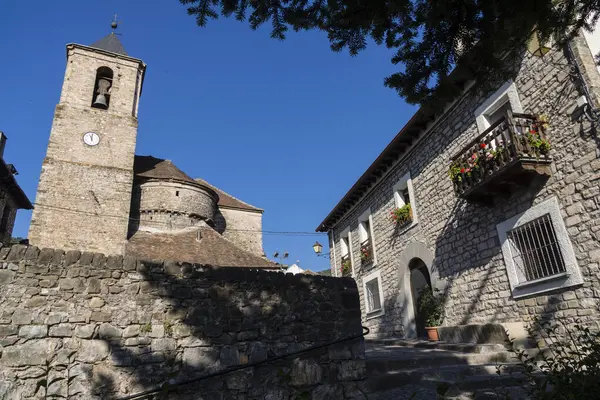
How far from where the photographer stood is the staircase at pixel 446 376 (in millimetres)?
4086

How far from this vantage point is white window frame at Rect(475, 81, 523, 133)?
7035mm

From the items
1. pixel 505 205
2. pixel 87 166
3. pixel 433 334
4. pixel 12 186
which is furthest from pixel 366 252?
pixel 12 186

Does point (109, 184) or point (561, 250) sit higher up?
point (109, 184)

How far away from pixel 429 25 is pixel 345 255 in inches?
489

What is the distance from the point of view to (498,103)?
24.5 ft

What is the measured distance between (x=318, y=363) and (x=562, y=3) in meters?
4.39

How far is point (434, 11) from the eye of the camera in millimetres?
2982

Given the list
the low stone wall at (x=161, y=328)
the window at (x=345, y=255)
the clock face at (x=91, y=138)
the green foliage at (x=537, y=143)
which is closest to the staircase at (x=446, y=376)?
the low stone wall at (x=161, y=328)

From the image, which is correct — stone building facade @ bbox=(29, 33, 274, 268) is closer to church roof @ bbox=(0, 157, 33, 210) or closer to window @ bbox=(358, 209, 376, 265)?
church roof @ bbox=(0, 157, 33, 210)

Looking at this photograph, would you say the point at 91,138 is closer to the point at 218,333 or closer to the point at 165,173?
the point at 165,173

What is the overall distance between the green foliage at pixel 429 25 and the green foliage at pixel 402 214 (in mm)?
7190

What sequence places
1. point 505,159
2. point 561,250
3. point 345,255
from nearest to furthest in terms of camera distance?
point 561,250, point 505,159, point 345,255

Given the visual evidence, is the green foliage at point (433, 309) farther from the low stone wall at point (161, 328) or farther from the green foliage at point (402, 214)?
the low stone wall at point (161, 328)

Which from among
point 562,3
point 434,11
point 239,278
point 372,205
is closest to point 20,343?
point 239,278
